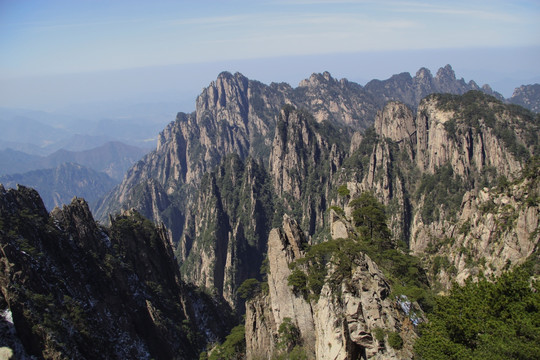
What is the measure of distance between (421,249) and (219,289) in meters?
62.4

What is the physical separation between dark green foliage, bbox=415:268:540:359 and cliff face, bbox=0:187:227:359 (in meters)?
30.3

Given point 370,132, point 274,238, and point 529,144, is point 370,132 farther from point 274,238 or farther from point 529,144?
point 274,238

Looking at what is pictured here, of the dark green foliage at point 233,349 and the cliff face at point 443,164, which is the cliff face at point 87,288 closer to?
the dark green foliage at point 233,349

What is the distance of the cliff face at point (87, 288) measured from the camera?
118ft

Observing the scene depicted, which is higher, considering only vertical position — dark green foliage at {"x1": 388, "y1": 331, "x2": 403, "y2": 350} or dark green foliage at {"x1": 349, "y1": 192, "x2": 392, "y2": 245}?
dark green foliage at {"x1": 349, "y1": 192, "x2": 392, "y2": 245}

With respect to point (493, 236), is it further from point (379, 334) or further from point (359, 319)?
point (379, 334)

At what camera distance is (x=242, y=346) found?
47.5m

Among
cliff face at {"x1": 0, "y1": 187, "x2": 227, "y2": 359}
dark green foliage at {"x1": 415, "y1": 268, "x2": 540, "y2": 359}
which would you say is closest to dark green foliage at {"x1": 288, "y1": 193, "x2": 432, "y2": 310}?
dark green foliage at {"x1": 415, "y1": 268, "x2": 540, "y2": 359}

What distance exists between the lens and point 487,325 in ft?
67.1

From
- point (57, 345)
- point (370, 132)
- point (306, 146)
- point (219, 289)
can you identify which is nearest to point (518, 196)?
point (57, 345)

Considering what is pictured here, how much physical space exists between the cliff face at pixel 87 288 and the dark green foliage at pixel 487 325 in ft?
99.4

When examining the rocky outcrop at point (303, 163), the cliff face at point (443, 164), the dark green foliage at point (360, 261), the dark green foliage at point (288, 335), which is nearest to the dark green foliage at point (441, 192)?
the cliff face at point (443, 164)

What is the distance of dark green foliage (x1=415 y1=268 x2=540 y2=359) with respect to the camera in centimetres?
1836

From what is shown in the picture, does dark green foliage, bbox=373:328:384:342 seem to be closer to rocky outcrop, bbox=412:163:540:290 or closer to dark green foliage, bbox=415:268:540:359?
dark green foliage, bbox=415:268:540:359
